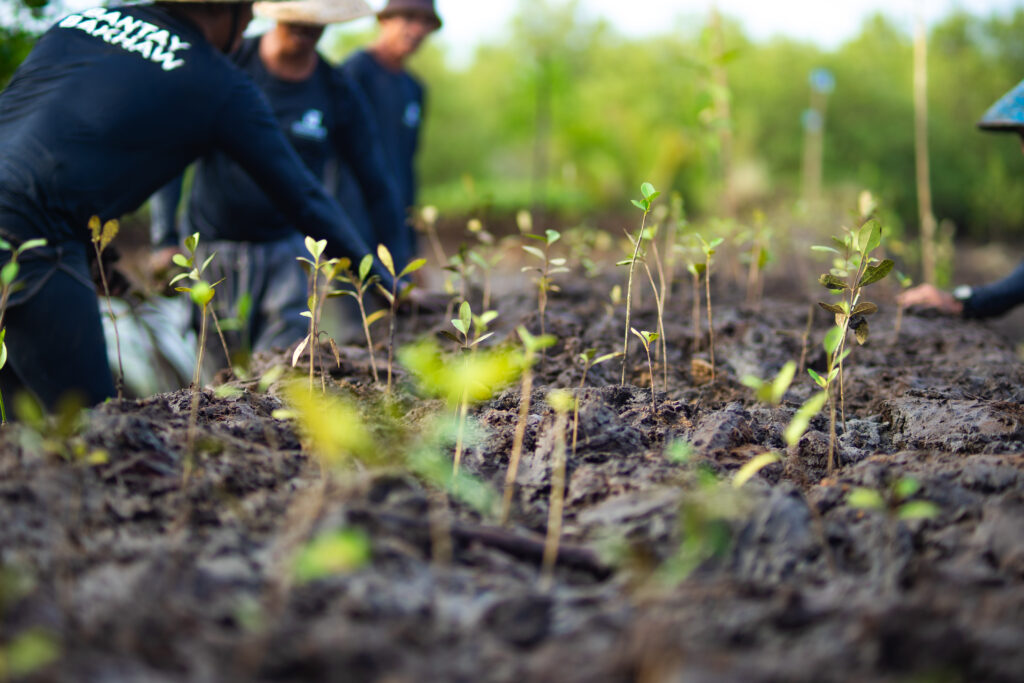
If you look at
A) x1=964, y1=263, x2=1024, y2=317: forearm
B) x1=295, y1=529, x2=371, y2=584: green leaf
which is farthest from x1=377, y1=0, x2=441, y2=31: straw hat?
x1=295, y1=529, x2=371, y2=584: green leaf

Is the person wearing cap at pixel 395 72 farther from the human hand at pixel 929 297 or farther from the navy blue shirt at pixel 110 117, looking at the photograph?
the human hand at pixel 929 297

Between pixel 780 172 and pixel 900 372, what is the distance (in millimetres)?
15424

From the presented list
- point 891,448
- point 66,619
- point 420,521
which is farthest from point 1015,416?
point 66,619

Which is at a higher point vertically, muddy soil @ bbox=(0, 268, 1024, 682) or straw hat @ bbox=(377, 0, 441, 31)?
straw hat @ bbox=(377, 0, 441, 31)

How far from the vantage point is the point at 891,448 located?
1.79m

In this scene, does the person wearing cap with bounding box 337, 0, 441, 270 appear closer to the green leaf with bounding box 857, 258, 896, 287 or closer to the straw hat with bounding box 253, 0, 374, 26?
the straw hat with bounding box 253, 0, 374, 26

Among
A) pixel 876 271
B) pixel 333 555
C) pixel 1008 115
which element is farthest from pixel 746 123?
pixel 333 555

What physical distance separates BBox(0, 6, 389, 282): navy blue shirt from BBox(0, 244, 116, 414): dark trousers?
3.4 inches

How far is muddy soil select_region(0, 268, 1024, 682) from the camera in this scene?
0.89 metres

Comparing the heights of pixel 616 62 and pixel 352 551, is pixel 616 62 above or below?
above

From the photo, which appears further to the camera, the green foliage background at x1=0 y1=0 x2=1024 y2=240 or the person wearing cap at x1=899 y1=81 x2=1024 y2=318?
the green foliage background at x1=0 y1=0 x2=1024 y2=240

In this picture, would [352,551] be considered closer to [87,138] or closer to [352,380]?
[352,380]

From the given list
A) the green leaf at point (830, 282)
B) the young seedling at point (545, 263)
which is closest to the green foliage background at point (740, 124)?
the young seedling at point (545, 263)

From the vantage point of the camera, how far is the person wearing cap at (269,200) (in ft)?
9.86
